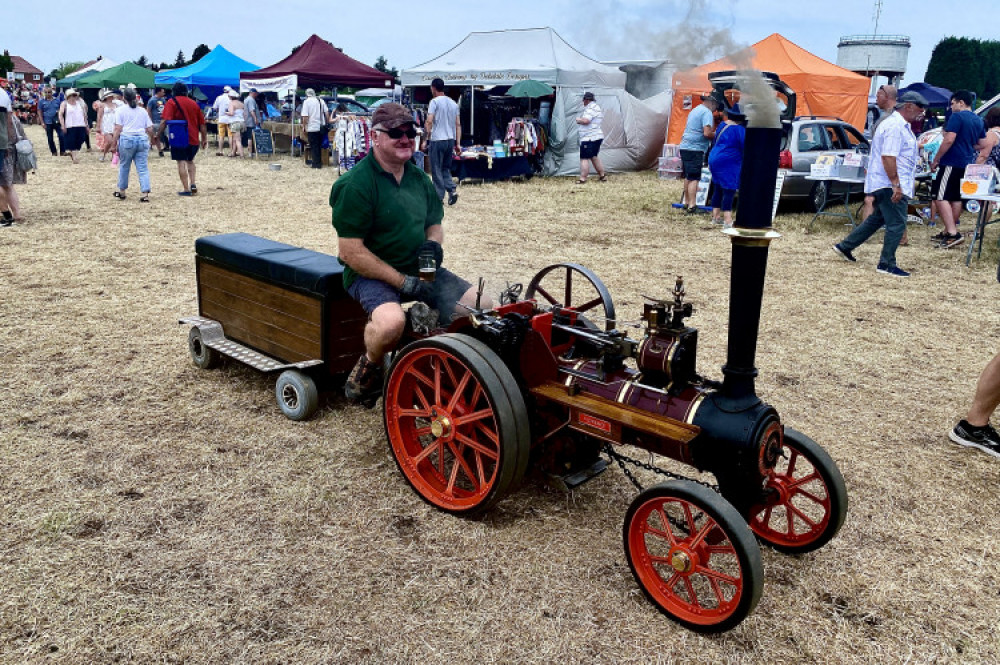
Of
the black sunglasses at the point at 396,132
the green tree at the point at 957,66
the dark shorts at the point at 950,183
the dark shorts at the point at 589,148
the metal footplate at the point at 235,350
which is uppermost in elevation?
the green tree at the point at 957,66

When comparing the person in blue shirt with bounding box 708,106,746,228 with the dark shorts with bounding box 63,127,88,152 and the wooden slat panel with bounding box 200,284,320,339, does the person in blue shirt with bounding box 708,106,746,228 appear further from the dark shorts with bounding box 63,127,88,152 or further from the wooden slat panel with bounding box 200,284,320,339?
the dark shorts with bounding box 63,127,88,152

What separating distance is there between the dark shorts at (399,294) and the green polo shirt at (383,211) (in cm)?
8

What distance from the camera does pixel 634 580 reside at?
2.60 meters

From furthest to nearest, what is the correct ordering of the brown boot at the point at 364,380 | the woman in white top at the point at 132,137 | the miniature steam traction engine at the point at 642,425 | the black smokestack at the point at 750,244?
the woman in white top at the point at 132,137 → the brown boot at the point at 364,380 → the miniature steam traction engine at the point at 642,425 → the black smokestack at the point at 750,244

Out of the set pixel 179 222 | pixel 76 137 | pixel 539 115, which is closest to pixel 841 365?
pixel 179 222

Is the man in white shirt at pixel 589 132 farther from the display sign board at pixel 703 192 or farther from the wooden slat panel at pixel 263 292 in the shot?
the wooden slat panel at pixel 263 292

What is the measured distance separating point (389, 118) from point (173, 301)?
3.30m

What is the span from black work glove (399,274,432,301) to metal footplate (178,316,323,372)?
0.62 metres

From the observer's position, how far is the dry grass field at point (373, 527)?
2322 millimetres

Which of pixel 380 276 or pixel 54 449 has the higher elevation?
pixel 380 276

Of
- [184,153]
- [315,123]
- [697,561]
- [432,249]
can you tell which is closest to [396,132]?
[432,249]

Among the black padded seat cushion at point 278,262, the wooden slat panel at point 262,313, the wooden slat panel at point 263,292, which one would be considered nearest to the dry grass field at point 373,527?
the wooden slat panel at point 262,313

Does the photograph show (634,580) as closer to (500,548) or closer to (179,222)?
(500,548)

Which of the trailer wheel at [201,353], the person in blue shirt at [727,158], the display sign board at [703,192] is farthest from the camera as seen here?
the display sign board at [703,192]
